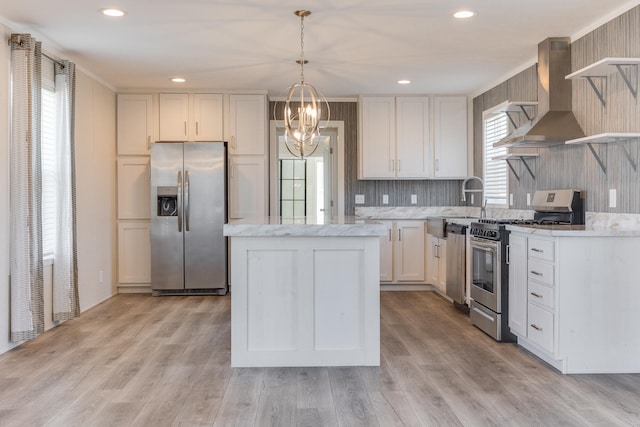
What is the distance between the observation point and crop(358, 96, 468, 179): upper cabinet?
248 inches

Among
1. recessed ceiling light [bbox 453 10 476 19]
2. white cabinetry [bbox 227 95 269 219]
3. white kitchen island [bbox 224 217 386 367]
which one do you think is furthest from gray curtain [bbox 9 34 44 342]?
recessed ceiling light [bbox 453 10 476 19]

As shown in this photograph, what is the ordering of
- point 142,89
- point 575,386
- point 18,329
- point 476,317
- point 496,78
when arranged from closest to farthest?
point 575,386 → point 18,329 → point 476,317 → point 496,78 → point 142,89

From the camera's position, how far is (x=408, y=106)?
20.7ft

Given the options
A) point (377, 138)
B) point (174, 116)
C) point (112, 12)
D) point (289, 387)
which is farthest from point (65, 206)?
point (377, 138)

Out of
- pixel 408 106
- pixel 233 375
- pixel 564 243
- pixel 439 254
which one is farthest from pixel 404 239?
pixel 233 375

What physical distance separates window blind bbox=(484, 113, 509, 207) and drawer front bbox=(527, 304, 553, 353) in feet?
6.52

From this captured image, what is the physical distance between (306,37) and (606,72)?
2.19m

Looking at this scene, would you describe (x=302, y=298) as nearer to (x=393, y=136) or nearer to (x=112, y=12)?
(x=112, y=12)

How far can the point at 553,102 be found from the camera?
411 cm

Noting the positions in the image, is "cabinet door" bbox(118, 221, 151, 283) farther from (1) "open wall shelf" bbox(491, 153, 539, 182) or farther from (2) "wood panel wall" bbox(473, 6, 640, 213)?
(2) "wood panel wall" bbox(473, 6, 640, 213)

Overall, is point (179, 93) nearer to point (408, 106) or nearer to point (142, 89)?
point (142, 89)

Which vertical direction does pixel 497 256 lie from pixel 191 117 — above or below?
below

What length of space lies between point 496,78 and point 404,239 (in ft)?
6.71

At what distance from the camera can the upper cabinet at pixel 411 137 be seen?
6297mm
